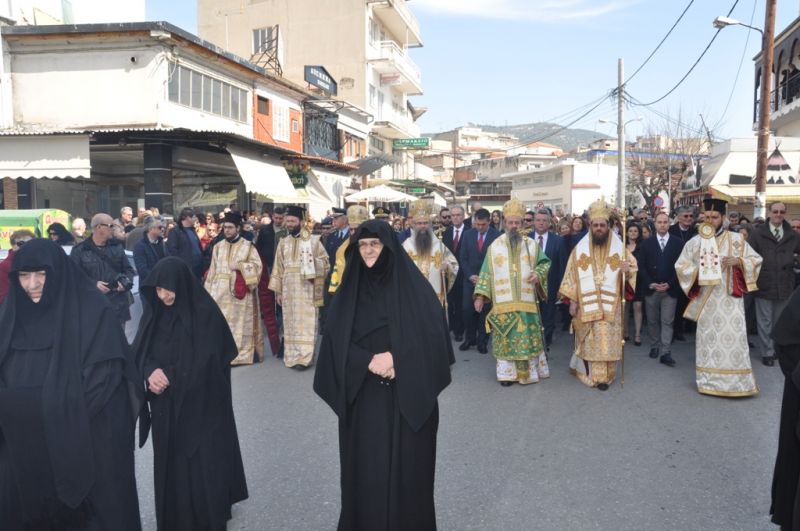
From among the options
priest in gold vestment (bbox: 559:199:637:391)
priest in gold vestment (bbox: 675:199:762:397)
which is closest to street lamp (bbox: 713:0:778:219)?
priest in gold vestment (bbox: 675:199:762:397)

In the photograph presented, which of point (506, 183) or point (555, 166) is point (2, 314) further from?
point (506, 183)

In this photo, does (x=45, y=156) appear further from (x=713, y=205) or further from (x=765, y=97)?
(x=765, y=97)

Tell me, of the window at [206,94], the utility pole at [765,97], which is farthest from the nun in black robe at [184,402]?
the window at [206,94]

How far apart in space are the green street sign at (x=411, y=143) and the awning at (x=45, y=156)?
2420 cm

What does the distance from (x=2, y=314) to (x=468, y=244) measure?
694 centimetres

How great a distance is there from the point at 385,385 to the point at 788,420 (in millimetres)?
2107

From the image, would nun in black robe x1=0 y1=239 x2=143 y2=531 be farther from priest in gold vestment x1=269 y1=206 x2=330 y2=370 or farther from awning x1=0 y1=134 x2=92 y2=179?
awning x1=0 y1=134 x2=92 y2=179

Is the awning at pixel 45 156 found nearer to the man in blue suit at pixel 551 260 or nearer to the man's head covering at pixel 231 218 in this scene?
the man's head covering at pixel 231 218

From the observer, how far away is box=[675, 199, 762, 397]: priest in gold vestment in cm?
659

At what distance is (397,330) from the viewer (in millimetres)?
3277

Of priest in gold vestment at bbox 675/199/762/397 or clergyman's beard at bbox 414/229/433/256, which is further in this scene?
clergyman's beard at bbox 414/229/433/256

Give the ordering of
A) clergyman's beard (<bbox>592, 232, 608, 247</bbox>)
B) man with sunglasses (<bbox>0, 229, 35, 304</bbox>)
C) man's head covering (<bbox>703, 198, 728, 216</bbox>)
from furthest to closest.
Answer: man's head covering (<bbox>703, 198, 728, 216</bbox>) → clergyman's beard (<bbox>592, 232, 608, 247</bbox>) → man with sunglasses (<bbox>0, 229, 35, 304</bbox>)

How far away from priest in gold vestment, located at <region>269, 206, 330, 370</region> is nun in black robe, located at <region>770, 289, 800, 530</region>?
5667mm

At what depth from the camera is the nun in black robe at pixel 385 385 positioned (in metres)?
3.26
